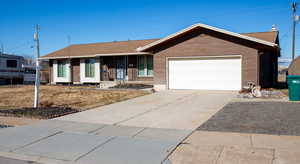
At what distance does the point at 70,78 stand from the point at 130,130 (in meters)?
20.5

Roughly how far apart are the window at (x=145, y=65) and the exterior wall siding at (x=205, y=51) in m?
3.22

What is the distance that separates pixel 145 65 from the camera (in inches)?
891

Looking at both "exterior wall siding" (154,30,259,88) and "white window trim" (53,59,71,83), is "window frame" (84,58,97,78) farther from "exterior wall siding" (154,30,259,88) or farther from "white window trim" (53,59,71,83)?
"exterior wall siding" (154,30,259,88)

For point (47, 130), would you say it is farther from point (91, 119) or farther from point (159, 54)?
point (159, 54)

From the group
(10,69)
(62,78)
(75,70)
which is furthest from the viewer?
(10,69)

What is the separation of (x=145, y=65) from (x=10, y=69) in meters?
15.5

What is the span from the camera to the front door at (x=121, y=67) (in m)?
23.7

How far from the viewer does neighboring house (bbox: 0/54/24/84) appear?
2720 cm

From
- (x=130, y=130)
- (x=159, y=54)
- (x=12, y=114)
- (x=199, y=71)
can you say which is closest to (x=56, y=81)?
(x=159, y=54)

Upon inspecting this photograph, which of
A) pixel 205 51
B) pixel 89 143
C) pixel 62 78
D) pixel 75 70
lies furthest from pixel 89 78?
pixel 89 143

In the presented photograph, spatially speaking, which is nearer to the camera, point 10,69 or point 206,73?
point 206,73

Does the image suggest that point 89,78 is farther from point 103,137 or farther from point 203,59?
point 103,137

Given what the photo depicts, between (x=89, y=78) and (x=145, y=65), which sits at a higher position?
(x=145, y=65)

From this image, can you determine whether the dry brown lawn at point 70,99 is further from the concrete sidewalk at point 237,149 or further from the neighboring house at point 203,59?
the concrete sidewalk at point 237,149
